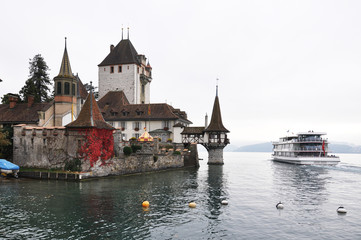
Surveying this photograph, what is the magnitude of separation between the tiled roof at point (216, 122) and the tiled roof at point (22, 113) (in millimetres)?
29579

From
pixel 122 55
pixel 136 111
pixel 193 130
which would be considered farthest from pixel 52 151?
pixel 122 55

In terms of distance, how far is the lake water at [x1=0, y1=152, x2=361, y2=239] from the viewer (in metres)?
14.6

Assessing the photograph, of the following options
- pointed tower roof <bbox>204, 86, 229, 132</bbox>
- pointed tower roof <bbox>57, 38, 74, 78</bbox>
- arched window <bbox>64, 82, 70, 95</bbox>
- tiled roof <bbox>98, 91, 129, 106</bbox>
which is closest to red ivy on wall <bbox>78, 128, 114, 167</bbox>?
arched window <bbox>64, 82, 70, 95</bbox>

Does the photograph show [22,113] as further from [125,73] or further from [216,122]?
[216,122]

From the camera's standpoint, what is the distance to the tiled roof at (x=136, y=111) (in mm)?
58594

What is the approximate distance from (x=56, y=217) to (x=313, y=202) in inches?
721

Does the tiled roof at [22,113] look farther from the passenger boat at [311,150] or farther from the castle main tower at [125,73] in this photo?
the passenger boat at [311,150]

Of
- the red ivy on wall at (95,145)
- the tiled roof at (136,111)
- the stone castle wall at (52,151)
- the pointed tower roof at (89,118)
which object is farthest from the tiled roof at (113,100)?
the red ivy on wall at (95,145)

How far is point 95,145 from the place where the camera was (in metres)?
32.1

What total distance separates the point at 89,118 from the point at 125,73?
3882 centimetres

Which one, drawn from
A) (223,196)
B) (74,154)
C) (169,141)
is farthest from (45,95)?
(223,196)

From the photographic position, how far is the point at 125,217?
16891mm

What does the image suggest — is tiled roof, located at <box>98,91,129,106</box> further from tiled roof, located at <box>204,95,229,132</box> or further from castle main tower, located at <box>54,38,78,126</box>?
castle main tower, located at <box>54,38,78,126</box>

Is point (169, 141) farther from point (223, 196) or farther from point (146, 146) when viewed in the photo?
point (223, 196)
